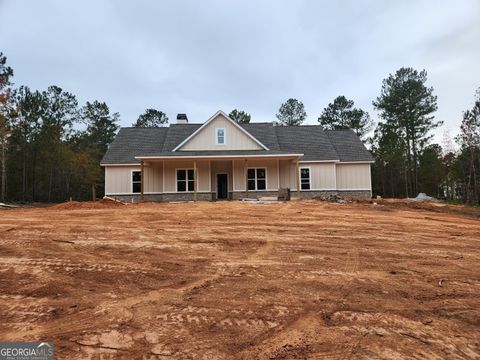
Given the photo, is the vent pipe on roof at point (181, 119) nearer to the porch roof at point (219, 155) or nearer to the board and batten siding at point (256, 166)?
the porch roof at point (219, 155)

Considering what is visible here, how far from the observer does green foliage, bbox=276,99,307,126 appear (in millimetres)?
46375

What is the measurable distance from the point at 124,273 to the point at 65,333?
5.87 feet

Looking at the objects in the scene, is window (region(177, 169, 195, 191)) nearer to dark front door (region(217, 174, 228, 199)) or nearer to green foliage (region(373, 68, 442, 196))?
dark front door (region(217, 174, 228, 199))

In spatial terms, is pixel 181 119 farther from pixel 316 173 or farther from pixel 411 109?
pixel 411 109

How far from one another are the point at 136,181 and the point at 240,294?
19.6 meters

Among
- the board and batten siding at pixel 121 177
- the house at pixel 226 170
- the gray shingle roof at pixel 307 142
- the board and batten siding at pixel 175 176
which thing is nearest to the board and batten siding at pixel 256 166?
the house at pixel 226 170

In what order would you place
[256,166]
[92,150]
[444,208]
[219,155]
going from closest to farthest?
[444,208], [219,155], [256,166], [92,150]

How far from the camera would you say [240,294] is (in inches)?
154

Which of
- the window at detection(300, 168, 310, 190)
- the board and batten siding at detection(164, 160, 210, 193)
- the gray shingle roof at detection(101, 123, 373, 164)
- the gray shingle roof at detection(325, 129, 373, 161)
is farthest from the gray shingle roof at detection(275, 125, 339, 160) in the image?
the board and batten siding at detection(164, 160, 210, 193)

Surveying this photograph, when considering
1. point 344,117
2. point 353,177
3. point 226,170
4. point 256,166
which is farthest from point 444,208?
point 344,117

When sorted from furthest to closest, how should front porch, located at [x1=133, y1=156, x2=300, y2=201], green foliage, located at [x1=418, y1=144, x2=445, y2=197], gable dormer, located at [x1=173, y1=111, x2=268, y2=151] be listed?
green foliage, located at [x1=418, y1=144, x2=445, y2=197] < gable dormer, located at [x1=173, y1=111, x2=268, y2=151] < front porch, located at [x1=133, y1=156, x2=300, y2=201]

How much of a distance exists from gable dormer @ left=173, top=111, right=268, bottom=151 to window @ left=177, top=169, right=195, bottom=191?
1588 mm

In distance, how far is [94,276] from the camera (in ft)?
14.9

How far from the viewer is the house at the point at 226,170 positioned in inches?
837
